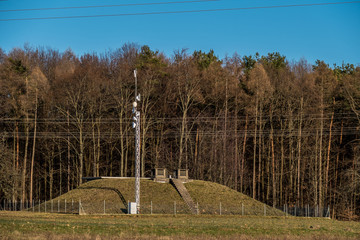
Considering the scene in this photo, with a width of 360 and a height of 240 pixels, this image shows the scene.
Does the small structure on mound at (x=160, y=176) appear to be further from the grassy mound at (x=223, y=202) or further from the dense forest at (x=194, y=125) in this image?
the dense forest at (x=194, y=125)

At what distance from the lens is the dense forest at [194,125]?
73.6 meters

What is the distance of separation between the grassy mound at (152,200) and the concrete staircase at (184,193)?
480mm

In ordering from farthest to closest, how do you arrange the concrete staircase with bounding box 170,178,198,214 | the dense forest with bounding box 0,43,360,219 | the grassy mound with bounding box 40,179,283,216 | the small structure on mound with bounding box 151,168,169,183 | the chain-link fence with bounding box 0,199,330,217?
1. the dense forest with bounding box 0,43,360,219
2. the small structure on mound with bounding box 151,168,169,183
3. the concrete staircase with bounding box 170,178,198,214
4. the grassy mound with bounding box 40,179,283,216
5. the chain-link fence with bounding box 0,199,330,217

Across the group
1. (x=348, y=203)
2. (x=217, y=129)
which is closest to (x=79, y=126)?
(x=217, y=129)

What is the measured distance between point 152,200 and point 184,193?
4.37 m

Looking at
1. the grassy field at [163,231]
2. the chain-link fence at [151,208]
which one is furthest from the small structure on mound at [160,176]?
the grassy field at [163,231]

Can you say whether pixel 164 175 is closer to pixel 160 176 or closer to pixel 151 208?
pixel 160 176

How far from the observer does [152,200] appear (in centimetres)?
5650

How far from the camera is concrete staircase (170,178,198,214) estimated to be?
54938 mm

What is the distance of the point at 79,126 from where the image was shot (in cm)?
7456

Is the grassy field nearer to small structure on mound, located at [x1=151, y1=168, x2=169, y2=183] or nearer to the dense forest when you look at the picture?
small structure on mound, located at [x1=151, y1=168, x2=169, y2=183]

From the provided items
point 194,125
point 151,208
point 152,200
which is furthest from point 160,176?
point 194,125

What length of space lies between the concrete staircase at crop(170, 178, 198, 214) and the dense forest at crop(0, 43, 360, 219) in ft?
36.5

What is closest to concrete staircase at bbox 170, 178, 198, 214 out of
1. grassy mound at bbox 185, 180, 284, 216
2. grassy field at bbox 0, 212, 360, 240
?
grassy mound at bbox 185, 180, 284, 216
